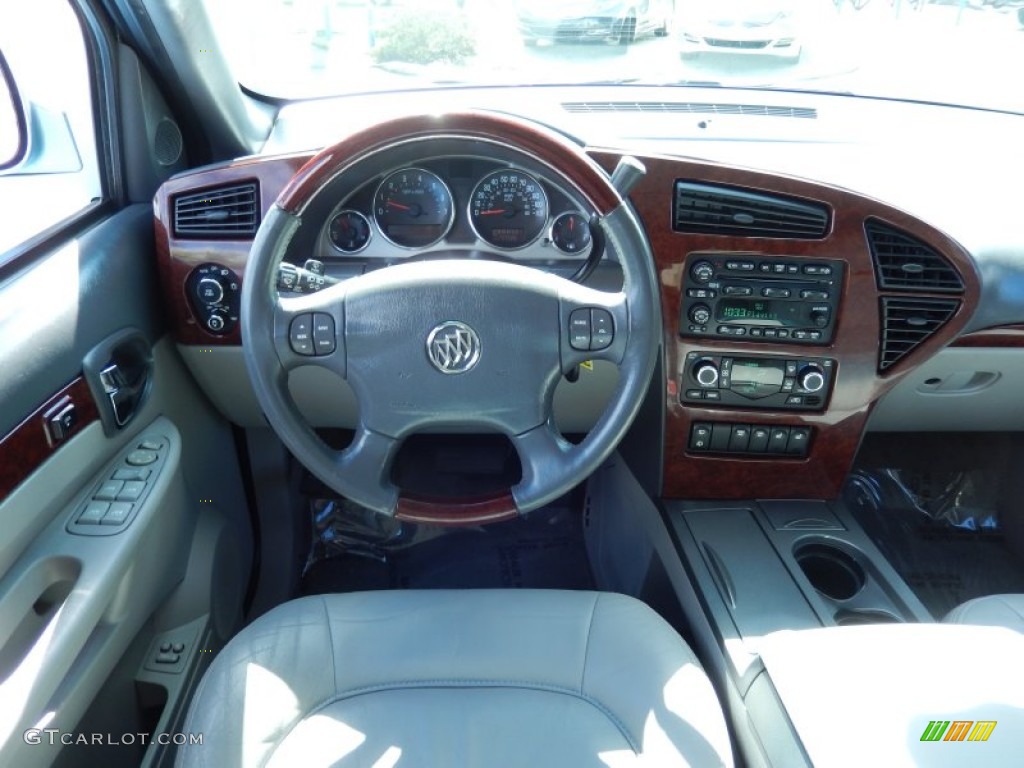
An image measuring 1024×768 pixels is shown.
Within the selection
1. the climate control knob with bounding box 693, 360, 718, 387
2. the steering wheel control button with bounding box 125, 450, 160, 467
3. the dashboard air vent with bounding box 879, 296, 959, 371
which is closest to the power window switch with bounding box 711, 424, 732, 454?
the climate control knob with bounding box 693, 360, 718, 387

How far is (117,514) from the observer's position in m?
1.53

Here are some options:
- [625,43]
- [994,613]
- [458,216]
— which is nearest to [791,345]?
[994,613]

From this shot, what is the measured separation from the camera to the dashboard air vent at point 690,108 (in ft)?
7.18

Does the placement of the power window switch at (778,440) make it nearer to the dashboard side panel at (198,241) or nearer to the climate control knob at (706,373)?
the climate control knob at (706,373)

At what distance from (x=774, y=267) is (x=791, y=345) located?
0.56 feet

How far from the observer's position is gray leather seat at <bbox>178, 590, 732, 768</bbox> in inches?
49.4

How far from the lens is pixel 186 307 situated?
1.85 meters

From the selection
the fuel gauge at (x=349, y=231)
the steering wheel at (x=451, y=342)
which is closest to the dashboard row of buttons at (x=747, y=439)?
the steering wheel at (x=451, y=342)

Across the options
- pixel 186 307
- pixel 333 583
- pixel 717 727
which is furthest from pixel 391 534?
pixel 717 727

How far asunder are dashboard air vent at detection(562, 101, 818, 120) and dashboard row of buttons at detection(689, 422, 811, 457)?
832 millimetres

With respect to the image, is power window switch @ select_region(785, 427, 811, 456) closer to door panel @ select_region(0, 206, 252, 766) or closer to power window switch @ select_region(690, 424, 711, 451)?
power window switch @ select_region(690, 424, 711, 451)

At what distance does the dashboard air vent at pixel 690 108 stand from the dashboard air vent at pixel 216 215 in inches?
33.6

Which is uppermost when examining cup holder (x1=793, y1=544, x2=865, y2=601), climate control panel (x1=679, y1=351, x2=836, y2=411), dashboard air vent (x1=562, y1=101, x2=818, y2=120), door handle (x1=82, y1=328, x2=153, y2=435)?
dashboard air vent (x1=562, y1=101, x2=818, y2=120)

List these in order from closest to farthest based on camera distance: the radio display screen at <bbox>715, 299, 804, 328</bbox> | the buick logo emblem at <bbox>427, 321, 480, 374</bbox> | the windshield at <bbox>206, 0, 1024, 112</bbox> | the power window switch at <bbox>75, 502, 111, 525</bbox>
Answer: the buick logo emblem at <bbox>427, 321, 480, 374</bbox> → the power window switch at <bbox>75, 502, 111, 525</bbox> → the radio display screen at <bbox>715, 299, 804, 328</bbox> → the windshield at <bbox>206, 0, 1024, 112</bbox>
